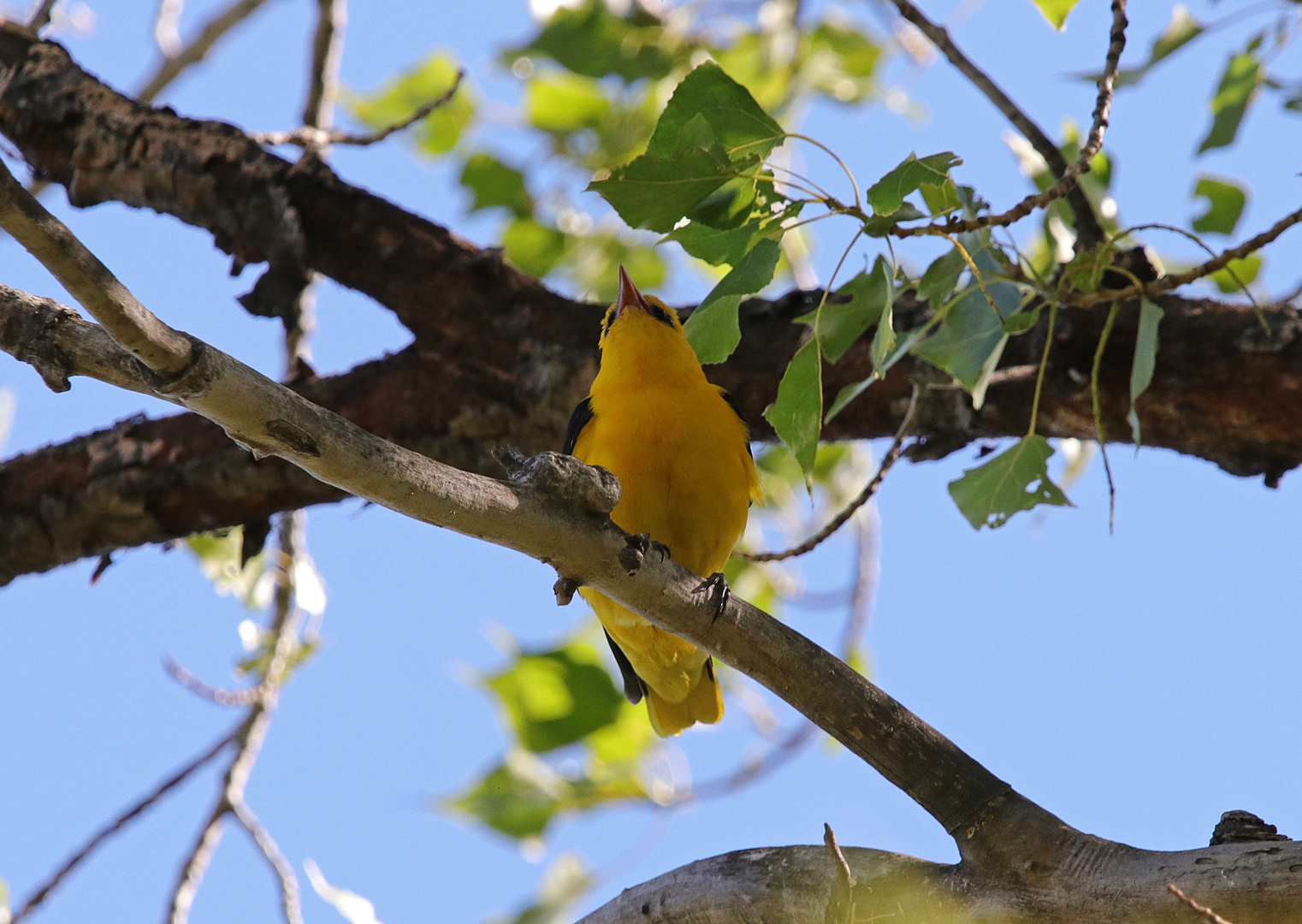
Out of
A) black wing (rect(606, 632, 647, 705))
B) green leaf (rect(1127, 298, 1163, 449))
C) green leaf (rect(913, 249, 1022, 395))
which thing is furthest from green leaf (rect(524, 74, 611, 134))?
green leaf (rect(1127, 298, 1163, 449))

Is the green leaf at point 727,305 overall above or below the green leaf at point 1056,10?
below

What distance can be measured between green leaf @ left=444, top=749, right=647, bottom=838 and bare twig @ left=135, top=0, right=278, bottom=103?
3.56 meters

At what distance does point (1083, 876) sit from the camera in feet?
7.00

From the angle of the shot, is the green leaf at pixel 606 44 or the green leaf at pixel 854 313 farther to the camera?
the green leaf at pixel 606 44

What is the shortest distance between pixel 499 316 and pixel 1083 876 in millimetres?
2515

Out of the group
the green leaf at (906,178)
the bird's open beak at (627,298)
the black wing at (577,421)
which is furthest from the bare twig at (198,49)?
the green leaf at (906,178)

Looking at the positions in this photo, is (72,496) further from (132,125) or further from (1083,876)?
(1083,876)

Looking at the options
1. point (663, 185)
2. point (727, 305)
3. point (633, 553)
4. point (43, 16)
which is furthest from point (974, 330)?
point (43, 16)

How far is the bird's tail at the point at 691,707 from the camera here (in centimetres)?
427

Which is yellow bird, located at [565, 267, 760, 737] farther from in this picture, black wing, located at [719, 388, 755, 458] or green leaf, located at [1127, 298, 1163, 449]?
green leaf, located at [1127, 298, 1163, 449]

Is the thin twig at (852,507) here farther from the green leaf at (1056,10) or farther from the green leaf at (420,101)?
the green leaf at (420,101)

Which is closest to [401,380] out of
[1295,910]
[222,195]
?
[222,195]

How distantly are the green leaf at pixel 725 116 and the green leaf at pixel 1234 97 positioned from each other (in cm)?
196

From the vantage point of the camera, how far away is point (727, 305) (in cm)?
233
